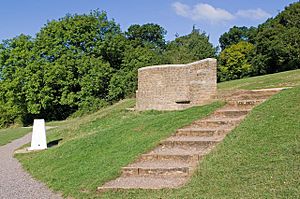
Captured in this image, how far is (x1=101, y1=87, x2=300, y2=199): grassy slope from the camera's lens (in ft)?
18.0

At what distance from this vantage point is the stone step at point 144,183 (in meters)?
6.34

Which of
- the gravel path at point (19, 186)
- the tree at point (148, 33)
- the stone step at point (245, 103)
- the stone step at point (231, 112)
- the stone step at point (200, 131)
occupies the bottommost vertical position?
the gravel path at point (19, 186)

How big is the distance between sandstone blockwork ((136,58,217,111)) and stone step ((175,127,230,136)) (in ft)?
13.5

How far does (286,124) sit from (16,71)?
1479 inches

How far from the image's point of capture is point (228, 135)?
7.91 metres

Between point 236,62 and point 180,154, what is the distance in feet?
146

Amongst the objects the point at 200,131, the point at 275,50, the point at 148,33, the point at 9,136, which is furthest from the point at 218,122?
the point at 148,33

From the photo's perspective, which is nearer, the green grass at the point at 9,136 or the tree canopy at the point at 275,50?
the green grass at the point at 9,136

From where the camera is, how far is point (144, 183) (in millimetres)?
6590

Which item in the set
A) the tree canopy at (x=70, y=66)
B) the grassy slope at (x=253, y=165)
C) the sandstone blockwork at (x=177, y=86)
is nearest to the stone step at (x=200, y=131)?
the grassy slope at (x=253, y=165)

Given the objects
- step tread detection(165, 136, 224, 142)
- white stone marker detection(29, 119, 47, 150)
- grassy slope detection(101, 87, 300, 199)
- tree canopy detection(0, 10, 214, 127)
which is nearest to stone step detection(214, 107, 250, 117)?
grassy slope detection(101, 87, 300, 199)

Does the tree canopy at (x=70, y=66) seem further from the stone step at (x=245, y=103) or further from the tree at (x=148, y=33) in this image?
the stone step at (x=245, y=103)

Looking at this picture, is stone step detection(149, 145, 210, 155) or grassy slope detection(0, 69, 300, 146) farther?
grassy slope detection(0, 69, 300, 146)

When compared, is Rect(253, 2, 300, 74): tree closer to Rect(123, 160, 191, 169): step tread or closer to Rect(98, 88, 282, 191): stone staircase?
Rect(98, 88, 282, 191): stone staircase
